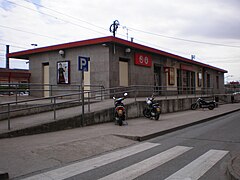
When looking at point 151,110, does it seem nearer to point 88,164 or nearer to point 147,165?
point 147,165

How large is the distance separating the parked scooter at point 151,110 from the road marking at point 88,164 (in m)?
5.32

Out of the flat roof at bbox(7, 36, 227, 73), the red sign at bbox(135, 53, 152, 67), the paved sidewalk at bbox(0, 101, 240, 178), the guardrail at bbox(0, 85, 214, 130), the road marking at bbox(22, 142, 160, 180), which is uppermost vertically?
the flat roof at bbox(7, 36, 227, 73)

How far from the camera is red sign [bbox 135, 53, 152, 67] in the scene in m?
20.1

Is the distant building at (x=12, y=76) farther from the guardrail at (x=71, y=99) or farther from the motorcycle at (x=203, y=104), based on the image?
the motorcycle at (x=203, y=104)

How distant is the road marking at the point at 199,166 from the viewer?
489cm

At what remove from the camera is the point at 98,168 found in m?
5.48

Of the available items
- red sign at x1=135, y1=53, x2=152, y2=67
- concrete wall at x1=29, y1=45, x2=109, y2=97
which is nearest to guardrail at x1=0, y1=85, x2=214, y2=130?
concrete wall at x1=29, y1=45, x2=109, y2=97

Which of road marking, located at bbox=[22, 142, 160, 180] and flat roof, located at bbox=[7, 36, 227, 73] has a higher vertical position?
flat roof, located at bbox=[7, 36, 227, 73]

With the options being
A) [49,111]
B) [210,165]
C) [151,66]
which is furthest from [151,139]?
[151,66]

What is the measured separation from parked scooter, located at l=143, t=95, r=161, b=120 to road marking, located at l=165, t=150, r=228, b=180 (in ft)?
20.3

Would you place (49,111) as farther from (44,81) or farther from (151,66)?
(151,66)

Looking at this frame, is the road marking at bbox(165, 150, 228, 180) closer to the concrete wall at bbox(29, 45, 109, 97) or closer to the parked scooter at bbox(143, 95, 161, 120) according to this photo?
the parked scooter at bbox(143, 95, 161, 120)

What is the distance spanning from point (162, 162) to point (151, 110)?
738 cm

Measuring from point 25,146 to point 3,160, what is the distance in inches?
46.6
